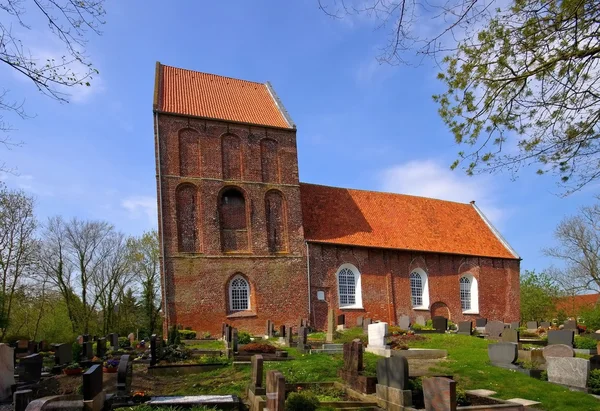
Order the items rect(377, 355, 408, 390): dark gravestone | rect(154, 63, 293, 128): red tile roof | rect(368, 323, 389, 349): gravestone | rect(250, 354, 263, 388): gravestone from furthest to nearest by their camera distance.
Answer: rect(154, 63, 293, 128): red tile roof
rect(368, 323, 389, 349): gravestone
rect(250, 354, 263, 388): gravestone
rect(377, 355, 408, 390): dark gravestone

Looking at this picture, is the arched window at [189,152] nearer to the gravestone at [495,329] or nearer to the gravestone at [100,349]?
the gravestone at [100,349]

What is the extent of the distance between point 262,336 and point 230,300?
2.46m

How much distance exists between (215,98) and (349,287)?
12.2 metres

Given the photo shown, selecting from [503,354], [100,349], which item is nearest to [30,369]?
[100,349]

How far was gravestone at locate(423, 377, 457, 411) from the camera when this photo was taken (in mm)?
7070

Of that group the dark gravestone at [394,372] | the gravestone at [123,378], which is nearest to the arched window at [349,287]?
the dark gravestone at [394,372]

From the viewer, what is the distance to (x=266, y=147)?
84.5 feet

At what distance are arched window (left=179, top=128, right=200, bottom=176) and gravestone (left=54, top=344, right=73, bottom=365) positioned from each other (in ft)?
35.7

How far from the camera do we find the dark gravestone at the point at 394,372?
27.2 ft

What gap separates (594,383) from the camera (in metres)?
9.98

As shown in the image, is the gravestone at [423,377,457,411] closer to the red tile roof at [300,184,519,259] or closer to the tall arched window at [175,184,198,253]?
the tall arched window at [175,184,198,253]

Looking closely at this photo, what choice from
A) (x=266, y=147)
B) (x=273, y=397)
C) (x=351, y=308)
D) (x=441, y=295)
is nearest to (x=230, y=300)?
(x=351, y=308)

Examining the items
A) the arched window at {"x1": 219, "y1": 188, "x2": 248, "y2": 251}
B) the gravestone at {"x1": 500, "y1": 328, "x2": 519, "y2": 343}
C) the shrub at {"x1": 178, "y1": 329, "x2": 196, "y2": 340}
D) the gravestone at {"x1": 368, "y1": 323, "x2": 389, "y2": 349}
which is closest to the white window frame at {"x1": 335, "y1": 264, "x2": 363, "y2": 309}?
the arched window at {"x1": 219, "y1": 188, "x2": 248, "y2": 251}

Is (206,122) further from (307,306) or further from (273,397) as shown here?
(273,397)
